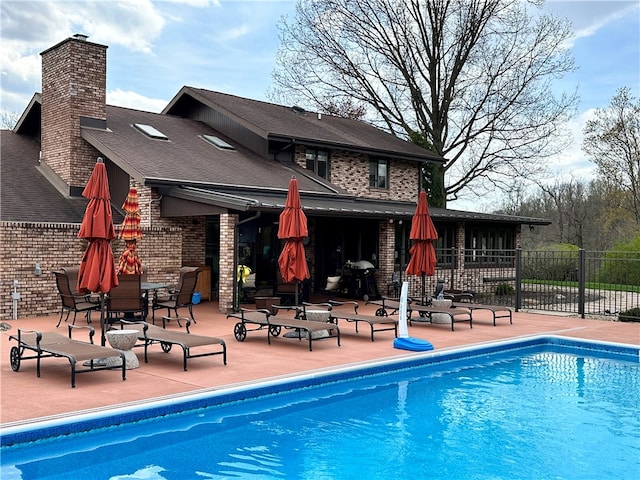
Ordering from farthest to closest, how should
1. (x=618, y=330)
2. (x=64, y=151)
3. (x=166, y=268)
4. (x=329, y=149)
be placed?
(x=329, y=149) < (x=64, y=151) < (x=166, y=268) < (x=618, y=330)

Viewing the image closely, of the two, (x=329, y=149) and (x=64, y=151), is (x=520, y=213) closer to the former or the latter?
(x=329, y=149)

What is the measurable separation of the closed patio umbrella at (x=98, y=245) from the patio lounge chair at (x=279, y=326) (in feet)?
8.93

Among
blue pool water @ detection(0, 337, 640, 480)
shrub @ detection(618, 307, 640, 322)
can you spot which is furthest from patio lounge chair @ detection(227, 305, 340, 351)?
shrub @ detection(618, 307, 640, 322)

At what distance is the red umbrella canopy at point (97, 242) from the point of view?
28.2 feet

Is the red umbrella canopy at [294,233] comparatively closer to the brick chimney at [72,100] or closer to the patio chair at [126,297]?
the patio chair at [126,297]

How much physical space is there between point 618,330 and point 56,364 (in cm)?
1128

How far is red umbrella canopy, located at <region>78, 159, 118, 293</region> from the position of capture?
859 cm

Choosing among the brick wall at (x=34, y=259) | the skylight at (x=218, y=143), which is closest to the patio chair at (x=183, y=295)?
the brick wall at (x=34, y=259)

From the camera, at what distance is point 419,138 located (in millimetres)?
28125

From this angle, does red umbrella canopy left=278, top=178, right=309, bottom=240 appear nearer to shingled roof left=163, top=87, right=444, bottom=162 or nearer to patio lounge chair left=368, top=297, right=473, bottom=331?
patio lounge chair left=368, top=297, right=473, bottom=331

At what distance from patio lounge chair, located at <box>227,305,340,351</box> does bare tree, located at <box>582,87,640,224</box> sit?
81.1 ft

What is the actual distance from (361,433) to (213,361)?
3.10 metres

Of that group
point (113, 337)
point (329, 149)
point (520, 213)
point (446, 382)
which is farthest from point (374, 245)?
point (520, 213)

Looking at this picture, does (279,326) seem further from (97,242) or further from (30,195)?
(30,195)
